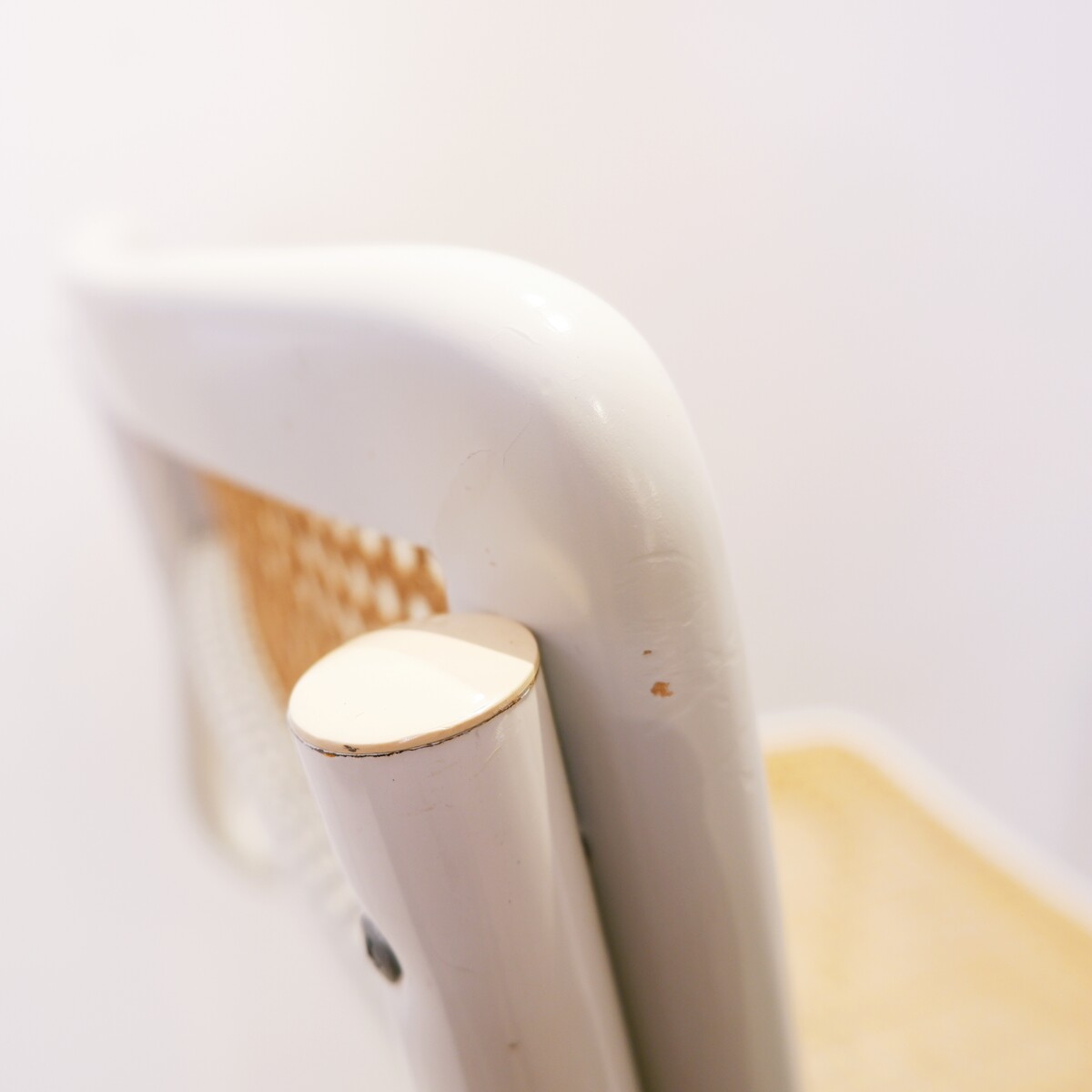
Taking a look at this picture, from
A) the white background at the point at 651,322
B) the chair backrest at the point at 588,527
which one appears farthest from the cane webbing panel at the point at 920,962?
the chair backrest at the point at 588,527

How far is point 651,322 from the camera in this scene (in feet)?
2.84

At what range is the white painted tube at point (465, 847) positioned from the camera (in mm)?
191

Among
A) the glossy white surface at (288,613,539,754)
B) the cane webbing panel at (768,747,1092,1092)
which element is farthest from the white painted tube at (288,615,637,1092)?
the cane webbing panel at (768,747,1092,1092)

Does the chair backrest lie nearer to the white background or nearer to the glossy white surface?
the glossy white surface

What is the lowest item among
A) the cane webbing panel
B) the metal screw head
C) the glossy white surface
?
the cane webbing panel

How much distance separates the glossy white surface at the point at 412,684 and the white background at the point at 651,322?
0.54 m

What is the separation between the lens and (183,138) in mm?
921

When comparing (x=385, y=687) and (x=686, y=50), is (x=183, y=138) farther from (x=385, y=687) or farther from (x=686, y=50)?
(x=385, y=687)

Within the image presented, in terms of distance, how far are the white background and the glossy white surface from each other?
540 mm

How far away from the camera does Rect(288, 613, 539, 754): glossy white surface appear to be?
187 millimetres

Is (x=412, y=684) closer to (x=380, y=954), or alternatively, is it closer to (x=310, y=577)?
(x=380, y=954)

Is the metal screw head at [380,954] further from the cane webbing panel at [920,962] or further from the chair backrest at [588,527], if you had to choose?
the cane webbing panel at [920,962]

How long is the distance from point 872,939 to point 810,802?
18 cm

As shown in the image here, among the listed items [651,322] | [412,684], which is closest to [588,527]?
[412,684]
